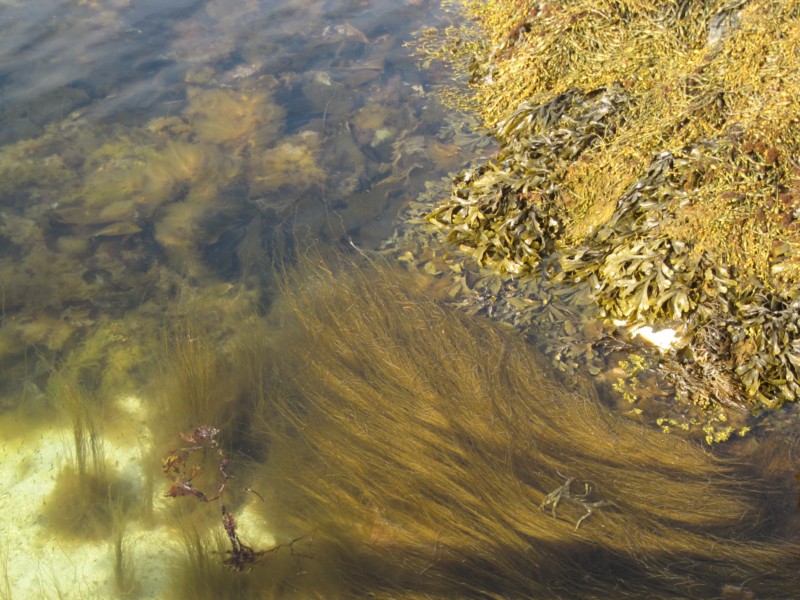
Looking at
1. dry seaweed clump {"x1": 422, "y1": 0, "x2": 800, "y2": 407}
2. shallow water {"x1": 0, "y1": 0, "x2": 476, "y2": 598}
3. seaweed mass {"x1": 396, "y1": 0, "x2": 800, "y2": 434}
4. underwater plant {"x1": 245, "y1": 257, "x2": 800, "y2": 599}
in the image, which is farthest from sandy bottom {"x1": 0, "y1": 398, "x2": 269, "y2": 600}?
dry seaweed clump {"x1": 422, "y1": 0, "x2": 800, "y2": 407}

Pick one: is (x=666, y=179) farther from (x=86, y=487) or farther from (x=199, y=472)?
(x=86, y=487)

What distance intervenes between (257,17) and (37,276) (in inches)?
165

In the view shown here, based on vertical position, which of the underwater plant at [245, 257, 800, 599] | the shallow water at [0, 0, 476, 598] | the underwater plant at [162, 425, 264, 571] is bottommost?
A: the underwater plant at [245, 257, 800, 599]

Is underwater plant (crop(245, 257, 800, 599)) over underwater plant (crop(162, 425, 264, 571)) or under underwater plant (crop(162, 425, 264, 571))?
under

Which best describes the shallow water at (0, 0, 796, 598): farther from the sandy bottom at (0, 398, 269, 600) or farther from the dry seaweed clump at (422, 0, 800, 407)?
the dry seaweed clump at (422, 0, 800, 407)

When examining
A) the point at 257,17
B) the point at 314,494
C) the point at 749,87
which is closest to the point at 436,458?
the point at 314,494

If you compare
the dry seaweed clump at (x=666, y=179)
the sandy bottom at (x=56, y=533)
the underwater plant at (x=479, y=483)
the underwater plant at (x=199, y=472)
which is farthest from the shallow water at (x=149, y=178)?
the dry seaweed clump at (x=666, y=179)

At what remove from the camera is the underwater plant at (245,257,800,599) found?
8.04ft

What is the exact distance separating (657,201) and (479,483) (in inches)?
74.3

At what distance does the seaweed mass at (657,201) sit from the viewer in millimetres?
3146

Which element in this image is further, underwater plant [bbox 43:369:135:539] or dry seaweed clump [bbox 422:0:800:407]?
dry seaweed clump [bbox 422:0:800:407]

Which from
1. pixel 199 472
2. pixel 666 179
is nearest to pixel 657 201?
pixel 666 179

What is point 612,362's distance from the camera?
337 centimetres

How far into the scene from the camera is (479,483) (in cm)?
276
